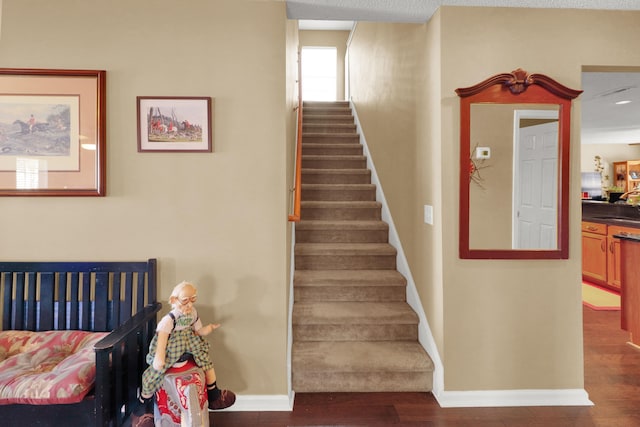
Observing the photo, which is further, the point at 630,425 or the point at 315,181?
the point at 315,181

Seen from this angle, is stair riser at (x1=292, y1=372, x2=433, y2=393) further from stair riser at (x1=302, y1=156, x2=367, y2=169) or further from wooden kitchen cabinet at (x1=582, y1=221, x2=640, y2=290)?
wooden kitchen cabinet at (x1=582, y1=221, x2=640, y2=290)

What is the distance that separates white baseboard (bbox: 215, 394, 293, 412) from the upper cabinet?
1080 cm

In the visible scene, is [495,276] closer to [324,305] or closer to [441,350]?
[441,350]

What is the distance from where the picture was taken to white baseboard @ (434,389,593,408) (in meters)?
2.25

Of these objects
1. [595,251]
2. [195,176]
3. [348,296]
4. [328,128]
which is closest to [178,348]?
[195,176]

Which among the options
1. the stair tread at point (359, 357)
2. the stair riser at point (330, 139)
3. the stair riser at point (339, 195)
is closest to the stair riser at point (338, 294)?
the stair tread at point (359, 357)

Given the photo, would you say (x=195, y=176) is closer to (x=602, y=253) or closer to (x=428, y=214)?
(x=428, y=214)

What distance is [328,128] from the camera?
5078 millimetres

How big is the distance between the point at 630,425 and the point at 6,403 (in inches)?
123

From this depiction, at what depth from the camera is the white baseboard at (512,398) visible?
7.39 ft

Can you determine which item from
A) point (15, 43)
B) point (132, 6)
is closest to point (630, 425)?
point (132, 6)

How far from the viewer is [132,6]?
7.16ft

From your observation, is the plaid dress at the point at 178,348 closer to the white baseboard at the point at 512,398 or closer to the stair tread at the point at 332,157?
the white baseboard at the point at 512,398

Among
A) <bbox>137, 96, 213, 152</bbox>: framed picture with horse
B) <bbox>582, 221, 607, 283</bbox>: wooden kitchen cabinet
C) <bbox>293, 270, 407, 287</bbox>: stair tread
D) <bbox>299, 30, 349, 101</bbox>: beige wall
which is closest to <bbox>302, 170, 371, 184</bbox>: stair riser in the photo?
<bbox>293, 270, 407, 287</bbox>: stair tread
